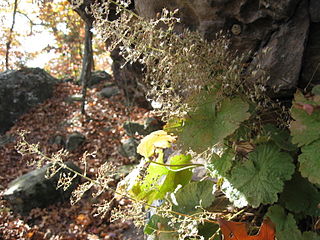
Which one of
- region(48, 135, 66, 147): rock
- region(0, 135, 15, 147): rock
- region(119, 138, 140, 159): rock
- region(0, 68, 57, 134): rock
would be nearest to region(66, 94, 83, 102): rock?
region(0, 68, 57, 134): rock

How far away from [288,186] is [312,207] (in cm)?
13

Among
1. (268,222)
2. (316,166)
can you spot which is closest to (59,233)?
(268,222)

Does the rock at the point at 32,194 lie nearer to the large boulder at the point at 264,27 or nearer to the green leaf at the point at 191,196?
the green leaf at the point at 191,196

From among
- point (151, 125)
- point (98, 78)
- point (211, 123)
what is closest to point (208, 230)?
point (211, 123)

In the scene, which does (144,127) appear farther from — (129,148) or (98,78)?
(98,78)

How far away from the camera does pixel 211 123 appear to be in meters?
1.38

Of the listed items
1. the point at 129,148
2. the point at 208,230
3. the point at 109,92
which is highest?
the point at 109,92

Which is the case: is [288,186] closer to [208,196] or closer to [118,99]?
[208,196]

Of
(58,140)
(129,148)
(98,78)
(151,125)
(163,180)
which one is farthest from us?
(98,78)

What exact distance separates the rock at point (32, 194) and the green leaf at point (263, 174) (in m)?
4.05

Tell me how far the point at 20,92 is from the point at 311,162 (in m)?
9.32

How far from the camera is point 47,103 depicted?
29.8 ft

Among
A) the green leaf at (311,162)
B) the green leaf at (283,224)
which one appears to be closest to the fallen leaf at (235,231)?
the green leaf at (283,224)

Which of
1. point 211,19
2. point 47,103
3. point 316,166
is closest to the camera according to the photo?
point 316,166
